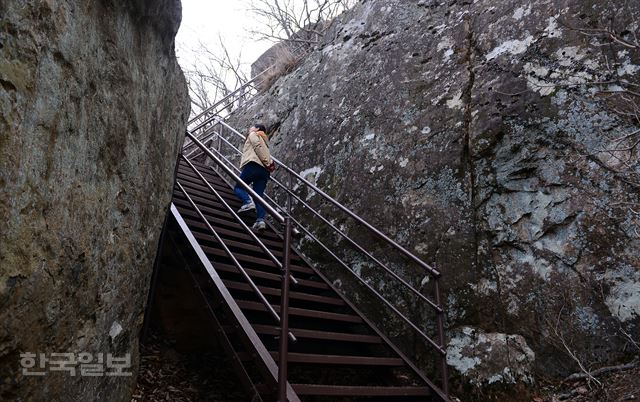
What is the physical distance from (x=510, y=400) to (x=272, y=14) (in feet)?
41.0

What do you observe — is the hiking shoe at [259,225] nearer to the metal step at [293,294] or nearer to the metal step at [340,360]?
the metal step at [293,294]

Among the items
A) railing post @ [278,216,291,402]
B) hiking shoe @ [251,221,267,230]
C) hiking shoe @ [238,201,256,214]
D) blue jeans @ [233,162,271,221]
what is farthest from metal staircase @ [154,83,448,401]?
blue jeans @ [233,162,271,221]

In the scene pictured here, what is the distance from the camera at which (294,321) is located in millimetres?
3836

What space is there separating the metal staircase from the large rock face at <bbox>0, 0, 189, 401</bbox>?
67 cm

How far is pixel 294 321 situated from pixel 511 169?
2.39 metres

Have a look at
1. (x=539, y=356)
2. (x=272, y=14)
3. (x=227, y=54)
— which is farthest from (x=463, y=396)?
(x=227, y=54)

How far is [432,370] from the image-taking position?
3.45 meters

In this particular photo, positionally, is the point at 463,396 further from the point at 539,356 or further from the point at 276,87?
the point at 276,87

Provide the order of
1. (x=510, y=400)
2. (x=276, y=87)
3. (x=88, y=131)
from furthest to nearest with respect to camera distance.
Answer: (x=276, y=87)
(x=510, y=400)
(x=88, y=131)

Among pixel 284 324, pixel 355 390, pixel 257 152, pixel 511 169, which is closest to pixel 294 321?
pixel 355 390

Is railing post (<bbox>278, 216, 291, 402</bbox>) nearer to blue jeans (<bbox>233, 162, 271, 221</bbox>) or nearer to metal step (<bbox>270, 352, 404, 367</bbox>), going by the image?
metal step (<bbox>270, 352, 404, 367</bbox>)

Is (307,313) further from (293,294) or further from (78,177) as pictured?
(78,177)

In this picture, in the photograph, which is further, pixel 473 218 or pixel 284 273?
pixel 473 218

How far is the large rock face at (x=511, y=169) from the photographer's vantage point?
3107mm
